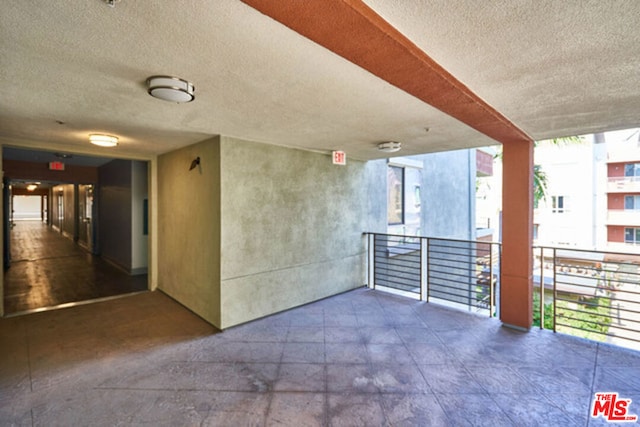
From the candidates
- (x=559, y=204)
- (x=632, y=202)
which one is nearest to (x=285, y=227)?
(x=632, y=202)

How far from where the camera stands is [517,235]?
3457 millimetres

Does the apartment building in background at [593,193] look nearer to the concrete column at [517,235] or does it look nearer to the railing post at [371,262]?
the railing post at [371,262]

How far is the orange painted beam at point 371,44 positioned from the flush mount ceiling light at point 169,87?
102 centimetres

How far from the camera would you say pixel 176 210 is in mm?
4297

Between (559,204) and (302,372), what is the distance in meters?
12.9

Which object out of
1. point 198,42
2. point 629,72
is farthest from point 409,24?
point 629,72

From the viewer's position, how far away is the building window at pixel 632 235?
31.6 feet

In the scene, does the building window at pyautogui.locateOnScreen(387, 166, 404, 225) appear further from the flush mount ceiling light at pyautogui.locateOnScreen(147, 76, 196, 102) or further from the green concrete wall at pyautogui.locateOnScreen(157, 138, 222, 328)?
the flush mount ceiling light at pyautogui.locateOnScreen(147, 76, 196, 102)

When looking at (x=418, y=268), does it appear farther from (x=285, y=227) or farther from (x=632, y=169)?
(x=632, y=169)

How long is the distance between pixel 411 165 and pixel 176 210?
480 cm

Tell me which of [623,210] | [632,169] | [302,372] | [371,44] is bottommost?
[302,372]

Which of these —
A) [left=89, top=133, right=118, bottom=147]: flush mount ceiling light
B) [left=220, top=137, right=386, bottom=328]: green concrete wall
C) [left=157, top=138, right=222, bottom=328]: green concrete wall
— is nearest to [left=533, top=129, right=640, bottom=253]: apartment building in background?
[left=220, top=137, right=386, bottom=328]: green concrete wall

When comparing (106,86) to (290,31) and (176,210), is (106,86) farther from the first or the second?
(176,210)

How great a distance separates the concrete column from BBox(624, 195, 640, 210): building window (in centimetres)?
979
